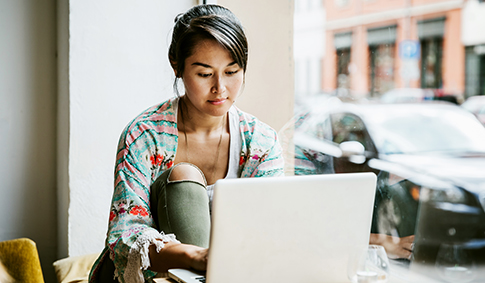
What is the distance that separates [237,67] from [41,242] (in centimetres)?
152

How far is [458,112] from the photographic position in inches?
52.1

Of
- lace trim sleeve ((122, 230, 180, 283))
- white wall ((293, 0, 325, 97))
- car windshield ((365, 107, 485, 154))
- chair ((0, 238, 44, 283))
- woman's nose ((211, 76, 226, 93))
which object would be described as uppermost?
white wall ((293, 0, 325, 97))

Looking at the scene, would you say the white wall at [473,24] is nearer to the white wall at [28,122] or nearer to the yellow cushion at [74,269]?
the yellow cushion at [74,269]

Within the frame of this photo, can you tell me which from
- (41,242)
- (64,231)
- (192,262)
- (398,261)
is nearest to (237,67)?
(192,262)

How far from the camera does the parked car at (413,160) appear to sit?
4.29 feet

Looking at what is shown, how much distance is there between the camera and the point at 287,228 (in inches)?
29.8

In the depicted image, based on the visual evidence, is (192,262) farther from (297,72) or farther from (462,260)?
(297,72)

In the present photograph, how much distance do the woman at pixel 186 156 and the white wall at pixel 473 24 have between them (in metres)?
0.60

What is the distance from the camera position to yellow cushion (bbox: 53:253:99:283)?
68.9 inches

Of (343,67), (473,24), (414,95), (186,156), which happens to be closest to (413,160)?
(414,95)

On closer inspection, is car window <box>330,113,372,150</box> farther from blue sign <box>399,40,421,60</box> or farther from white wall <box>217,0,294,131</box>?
blue sign <box>399,40,421,60</box>

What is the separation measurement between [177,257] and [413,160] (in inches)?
42.6

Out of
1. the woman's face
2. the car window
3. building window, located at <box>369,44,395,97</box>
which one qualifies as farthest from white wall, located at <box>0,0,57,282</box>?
building window, located at <box>369,44,395,97</box>

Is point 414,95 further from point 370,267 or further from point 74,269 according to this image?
point 74,269
